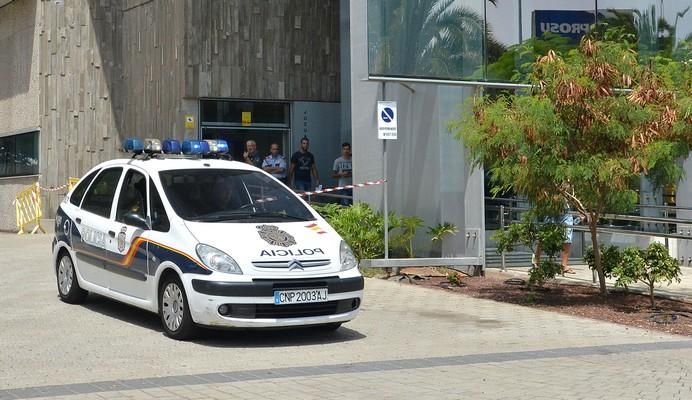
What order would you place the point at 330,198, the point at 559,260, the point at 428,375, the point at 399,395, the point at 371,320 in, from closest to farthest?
1. the point at 399,395
2. the point at 428,375
3. the point at 371,320
4. the point at 559,260
5. the point at 330,198

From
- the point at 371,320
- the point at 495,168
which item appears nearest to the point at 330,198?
the point at 495,168

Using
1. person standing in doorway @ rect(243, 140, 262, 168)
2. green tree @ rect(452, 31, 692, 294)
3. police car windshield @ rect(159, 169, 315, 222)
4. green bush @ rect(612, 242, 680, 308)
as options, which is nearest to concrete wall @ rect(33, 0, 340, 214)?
person standing in doorway @ rect(243, 140, 262, 168)

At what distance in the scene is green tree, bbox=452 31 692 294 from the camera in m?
12.8

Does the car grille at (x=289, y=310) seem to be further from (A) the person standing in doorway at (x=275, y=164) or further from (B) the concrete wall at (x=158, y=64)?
(B) the concrete wall at (x=158, y=64)

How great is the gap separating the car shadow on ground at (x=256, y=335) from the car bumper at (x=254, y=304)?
37 centimetres

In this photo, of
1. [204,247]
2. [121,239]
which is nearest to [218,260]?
[204,247]

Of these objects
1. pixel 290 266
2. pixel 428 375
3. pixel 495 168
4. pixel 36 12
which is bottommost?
pixel 428 375

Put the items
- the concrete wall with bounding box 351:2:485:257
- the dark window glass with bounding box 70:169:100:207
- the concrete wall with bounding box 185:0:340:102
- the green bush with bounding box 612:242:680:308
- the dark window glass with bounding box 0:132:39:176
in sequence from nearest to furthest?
the dark window glass with bounding box 70:169:100:207 < the green bush with bounding box 612:242:680:308 < the concrete wall with bounding box 351:2:485:257 < the concrete wall with bounding box 185:0:340:102 < the dark window glass with bounding box 0:132:39:176

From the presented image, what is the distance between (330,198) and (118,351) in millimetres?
11857

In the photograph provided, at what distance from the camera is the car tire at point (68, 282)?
40.0 feet

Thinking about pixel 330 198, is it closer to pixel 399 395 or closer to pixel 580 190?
pixel 580 190

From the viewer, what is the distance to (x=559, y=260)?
711 inches

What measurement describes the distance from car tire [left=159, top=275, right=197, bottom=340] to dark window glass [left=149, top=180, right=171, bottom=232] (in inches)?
21.2

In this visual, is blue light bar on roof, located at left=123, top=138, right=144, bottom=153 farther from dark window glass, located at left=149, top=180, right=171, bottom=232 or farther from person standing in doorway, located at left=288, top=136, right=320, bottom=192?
person standing in doorway, located at left=288, top=136, right=320, bottom=192
